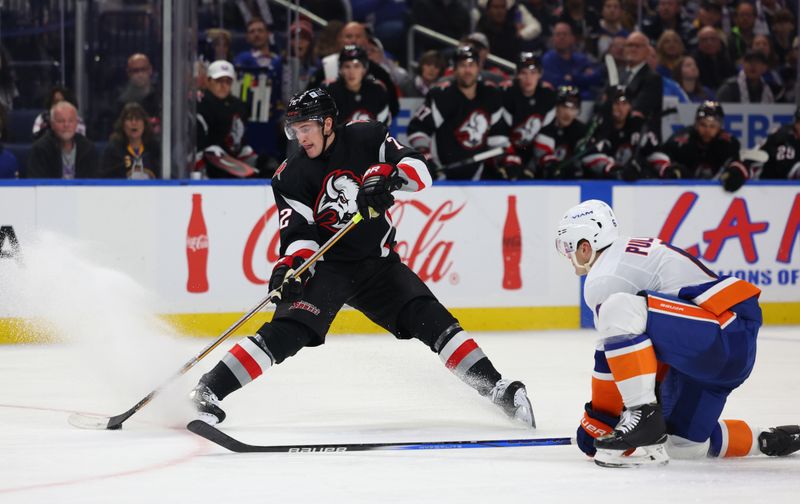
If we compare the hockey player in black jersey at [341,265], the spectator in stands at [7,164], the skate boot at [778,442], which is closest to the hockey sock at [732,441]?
the skate boot at [778,442]

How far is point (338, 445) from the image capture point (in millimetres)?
4230

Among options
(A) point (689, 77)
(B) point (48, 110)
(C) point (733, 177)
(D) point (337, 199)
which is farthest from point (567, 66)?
(D) point (337, 199)

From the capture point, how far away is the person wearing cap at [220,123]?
7.88 metres

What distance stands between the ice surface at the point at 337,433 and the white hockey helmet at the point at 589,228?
645 mm

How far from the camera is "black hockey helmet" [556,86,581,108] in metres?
8.48

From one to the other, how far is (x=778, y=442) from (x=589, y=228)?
0.86m

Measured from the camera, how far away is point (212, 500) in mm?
3541

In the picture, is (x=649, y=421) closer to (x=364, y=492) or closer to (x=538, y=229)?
(x=364, y=492)

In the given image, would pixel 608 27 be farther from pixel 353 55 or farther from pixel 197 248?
pixel 197 248

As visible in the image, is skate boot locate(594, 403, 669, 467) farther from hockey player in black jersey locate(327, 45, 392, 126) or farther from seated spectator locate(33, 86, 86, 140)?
seated spectator locate(33, 86, 86, 140)

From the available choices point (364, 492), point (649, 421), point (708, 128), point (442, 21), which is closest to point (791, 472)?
point (649, 421)

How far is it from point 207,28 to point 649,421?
529 cm

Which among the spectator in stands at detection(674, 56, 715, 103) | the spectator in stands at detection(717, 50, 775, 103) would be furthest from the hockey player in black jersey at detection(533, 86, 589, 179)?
the spectator in stands at detection(717, 50, 775, 103)

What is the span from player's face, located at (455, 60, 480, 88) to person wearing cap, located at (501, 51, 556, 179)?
31 cm
